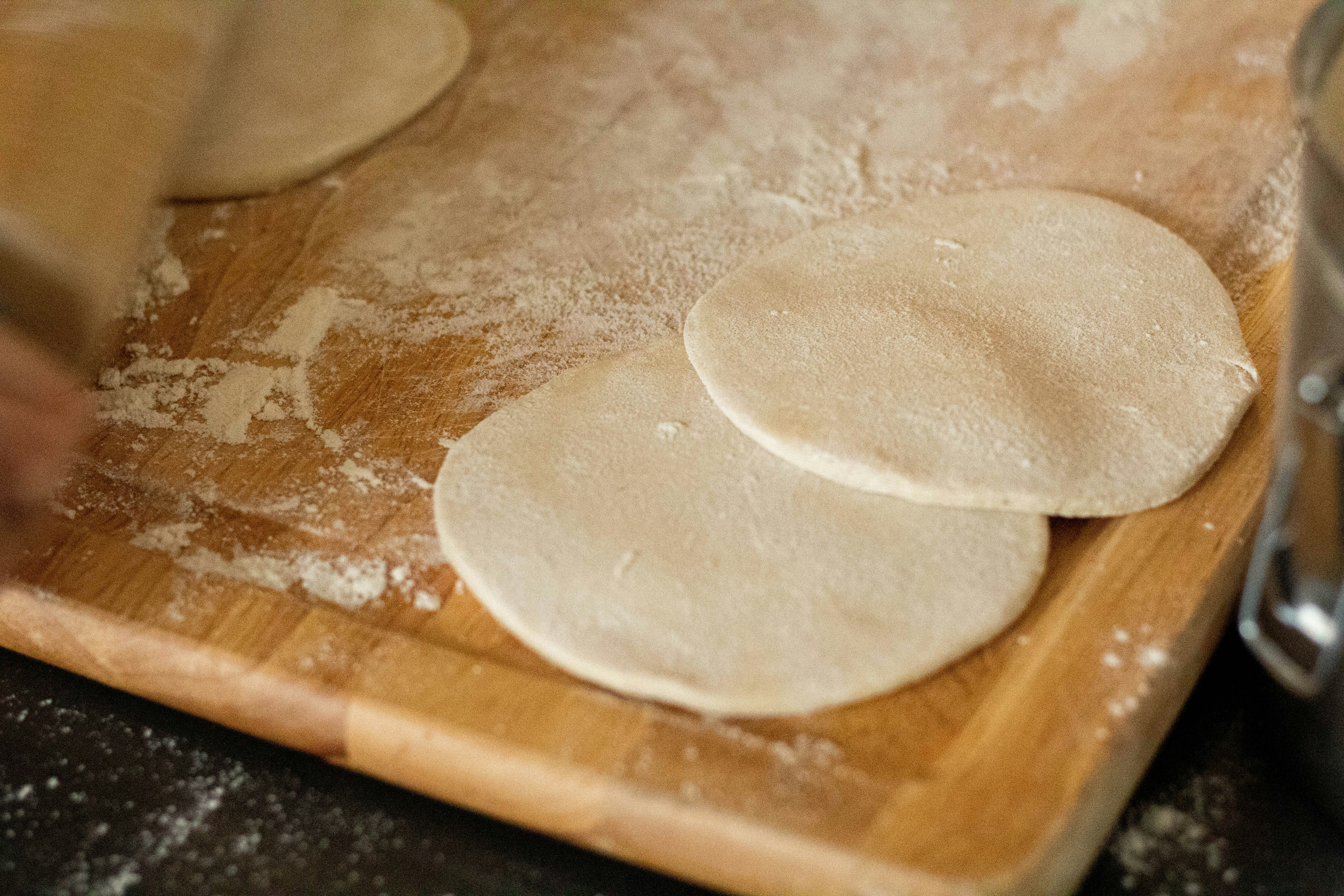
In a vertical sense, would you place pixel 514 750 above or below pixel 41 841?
above

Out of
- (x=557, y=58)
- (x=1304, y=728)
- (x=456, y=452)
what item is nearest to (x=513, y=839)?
(x=456, y=452)

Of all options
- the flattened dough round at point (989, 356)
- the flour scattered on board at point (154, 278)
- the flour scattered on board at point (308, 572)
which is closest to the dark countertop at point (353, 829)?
the flour scattered on board at point (308, 572)

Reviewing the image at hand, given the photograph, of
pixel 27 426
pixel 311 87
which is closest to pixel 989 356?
A: pixel 27 426

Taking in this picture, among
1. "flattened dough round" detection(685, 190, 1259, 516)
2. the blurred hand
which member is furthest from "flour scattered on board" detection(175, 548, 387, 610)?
"flattened dough round" detection(685, 190, 1259, 516)

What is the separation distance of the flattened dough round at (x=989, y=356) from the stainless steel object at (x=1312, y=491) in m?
0.17

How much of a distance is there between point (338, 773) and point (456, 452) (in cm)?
31

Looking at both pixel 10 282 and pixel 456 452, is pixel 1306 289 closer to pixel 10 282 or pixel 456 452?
pixel 456 452

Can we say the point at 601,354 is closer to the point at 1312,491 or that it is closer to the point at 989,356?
the point at 989,356

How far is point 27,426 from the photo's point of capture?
0.95 m

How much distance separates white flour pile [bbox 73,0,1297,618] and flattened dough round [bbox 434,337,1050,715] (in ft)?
0.38

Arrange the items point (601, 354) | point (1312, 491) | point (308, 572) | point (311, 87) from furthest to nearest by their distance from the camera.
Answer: point (311, 87) → point (601, 354) → point (308, 572) → point (1312, 491)

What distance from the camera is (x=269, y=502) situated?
111 cm

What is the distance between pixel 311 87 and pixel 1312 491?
4.72ft

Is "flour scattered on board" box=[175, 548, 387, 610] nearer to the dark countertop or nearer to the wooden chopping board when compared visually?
the wooden chopping board
